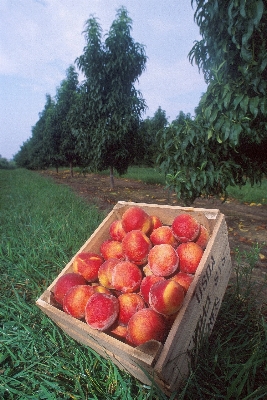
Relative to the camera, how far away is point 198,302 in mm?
1229

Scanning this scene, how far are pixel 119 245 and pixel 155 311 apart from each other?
540mm

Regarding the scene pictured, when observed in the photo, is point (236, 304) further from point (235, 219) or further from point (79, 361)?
point (235, 219)

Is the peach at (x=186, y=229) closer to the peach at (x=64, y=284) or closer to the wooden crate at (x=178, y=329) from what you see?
the wooden crate at (x=178, y=329)

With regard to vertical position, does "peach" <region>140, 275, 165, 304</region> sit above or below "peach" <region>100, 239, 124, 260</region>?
below

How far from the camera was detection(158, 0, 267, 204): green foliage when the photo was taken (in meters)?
2.64

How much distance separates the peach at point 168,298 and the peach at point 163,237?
1.30ft

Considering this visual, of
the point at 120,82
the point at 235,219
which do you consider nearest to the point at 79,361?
the point at 235,219

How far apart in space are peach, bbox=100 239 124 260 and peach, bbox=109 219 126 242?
0.05 meters

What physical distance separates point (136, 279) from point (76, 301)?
1.04 ft

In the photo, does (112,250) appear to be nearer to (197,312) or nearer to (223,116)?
(197,312)

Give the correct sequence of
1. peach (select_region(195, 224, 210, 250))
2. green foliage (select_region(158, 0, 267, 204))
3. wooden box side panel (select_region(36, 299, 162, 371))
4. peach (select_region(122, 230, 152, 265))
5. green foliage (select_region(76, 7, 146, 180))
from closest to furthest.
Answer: wooden box side panel (select_region(36, 299, 162, 371)) → peach (select_region(122, 230, 152, 265)) → peach (select_region(195, 224, 210, 250)) → green foliage (select_region(158, 0, 267, 204)) → green foliage (select_region(76, 7, 146, 180))

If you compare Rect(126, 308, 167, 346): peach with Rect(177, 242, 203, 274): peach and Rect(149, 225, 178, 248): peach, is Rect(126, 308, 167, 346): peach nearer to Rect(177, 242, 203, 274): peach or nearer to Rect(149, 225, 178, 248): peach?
Rect(177, 242, 203, 274): peach

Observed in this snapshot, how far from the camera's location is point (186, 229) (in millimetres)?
1523

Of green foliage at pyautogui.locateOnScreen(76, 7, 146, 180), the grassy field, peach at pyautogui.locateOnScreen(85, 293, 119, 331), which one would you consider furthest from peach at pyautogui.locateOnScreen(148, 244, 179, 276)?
green foliage at pyautogui.locateOnScreen(76, 7, 146, 180)
